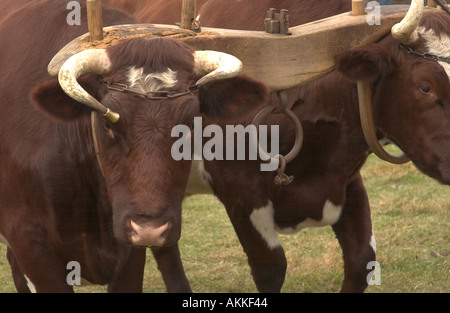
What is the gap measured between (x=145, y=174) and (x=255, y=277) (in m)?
1.70

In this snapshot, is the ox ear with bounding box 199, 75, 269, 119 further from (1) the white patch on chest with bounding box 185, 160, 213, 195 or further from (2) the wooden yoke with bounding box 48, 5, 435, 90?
(1) the white patch on chest with bounding box 185, 160, 213, 195

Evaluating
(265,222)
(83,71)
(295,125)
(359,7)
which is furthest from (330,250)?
(83,71)

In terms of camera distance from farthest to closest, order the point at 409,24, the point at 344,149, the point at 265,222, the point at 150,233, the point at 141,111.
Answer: the point at 265,222
the point at 344,149
the point at 409,24
the point at 141,111
the point at 150,233

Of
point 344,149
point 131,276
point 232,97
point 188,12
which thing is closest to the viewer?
point 232,97

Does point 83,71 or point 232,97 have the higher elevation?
point 83,71

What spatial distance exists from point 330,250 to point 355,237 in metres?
1.02

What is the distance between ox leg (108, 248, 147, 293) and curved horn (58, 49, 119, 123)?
1.07 m

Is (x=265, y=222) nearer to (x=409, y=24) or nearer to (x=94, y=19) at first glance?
(x=409, y=24)

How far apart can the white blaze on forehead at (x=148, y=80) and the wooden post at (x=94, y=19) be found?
0.91 ft

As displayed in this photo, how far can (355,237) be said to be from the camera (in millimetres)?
4871

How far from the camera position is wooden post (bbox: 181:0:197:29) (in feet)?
12.2

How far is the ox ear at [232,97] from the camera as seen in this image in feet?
11.6

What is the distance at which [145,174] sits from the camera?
322 cm

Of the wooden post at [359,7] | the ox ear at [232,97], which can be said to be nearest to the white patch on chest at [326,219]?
the wooden post at [359,7]
